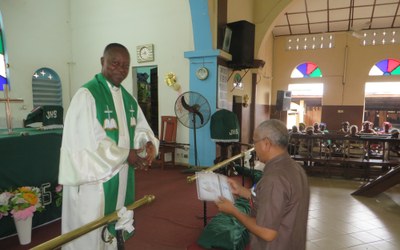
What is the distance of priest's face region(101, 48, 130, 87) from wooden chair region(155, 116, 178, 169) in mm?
4050

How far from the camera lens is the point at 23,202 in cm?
250

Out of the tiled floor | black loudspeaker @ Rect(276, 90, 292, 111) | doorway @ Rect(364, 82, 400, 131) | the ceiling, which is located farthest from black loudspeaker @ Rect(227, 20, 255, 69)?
doorway @ Rect(364, 82, 400, 131)

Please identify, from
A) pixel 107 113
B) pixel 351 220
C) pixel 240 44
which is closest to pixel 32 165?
pixel 107 113

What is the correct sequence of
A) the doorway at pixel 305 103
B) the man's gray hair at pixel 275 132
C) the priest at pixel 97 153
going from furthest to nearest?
the doorway at pixel 305 103 → the priest at pixel 97 153 → the man's gray hair at pixel 275 132

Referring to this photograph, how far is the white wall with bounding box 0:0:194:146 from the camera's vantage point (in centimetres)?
605

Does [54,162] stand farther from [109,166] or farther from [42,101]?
[42,101]

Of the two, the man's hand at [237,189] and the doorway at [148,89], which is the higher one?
the doorway at [148,89]

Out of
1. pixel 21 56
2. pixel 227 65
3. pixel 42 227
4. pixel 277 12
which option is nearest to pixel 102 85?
pixel 42 227

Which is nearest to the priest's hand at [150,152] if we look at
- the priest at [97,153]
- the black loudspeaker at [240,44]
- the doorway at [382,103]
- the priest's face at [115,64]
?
the priest at [97,153]

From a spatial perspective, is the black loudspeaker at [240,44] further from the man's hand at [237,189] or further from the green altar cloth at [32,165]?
the man's hand at [237,189]

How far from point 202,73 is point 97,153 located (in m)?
4.15

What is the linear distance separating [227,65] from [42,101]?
4808 millimetres

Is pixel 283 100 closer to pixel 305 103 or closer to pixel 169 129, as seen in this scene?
pixel 305 103

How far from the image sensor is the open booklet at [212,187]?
5.21 ft
